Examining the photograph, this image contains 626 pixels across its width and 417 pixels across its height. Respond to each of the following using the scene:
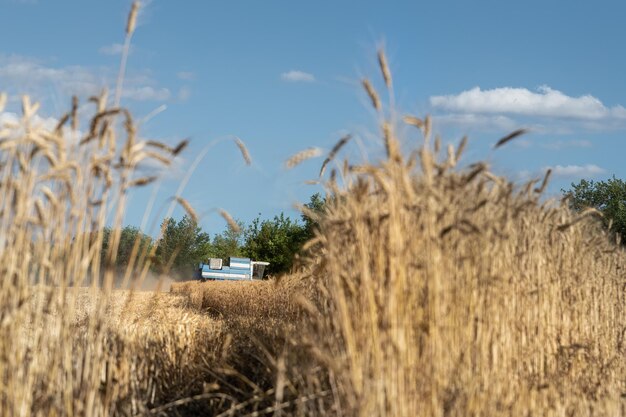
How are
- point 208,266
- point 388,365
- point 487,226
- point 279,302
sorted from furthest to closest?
1. point 208,266
2. point 279,302
3. point 487,226
4. point 388,365

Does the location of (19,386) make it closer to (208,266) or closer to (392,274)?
(392,274)

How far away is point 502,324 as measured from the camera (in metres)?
4.27

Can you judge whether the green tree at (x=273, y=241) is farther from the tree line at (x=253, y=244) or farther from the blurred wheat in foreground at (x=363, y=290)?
the blurred wheat in foreground at (x=363, y=290)

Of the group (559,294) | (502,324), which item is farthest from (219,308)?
(502,324)

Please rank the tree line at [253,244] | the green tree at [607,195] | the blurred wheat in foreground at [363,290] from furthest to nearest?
the tree line at [253,244], the green tree at [607,195], the blurred wheat in foreground at [363,290]

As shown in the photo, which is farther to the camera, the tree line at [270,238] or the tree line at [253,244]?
the tree line at [253,244]

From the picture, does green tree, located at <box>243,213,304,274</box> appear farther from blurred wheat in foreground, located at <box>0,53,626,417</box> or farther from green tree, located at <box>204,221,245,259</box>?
blurred wheat in foreground, located at <box>0,53,626,417</box>

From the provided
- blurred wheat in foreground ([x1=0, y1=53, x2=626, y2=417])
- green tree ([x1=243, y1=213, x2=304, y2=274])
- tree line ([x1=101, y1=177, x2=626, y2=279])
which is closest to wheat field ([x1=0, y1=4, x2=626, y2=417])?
blurred wheat in foreground ([x1=0, y1=53, x2=626, y2=417])

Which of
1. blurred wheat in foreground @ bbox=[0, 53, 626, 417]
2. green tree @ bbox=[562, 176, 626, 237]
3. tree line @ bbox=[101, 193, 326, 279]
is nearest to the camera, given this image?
blurred wheat in foreground @ bbox=[0, 53, 626, 417]

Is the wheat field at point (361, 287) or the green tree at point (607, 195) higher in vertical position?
the green tree at point (607, 195)

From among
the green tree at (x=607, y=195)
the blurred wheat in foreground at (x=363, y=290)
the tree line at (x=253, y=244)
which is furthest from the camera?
the tree line at (x=253, y=244)

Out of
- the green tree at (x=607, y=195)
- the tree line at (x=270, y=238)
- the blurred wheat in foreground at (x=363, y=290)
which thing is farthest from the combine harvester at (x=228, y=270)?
the blurred wheat in foreground at (x=363, y=290)

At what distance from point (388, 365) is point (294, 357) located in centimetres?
138

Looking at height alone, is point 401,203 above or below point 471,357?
above
